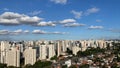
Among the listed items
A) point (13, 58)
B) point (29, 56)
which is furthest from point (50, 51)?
point (13, 58)

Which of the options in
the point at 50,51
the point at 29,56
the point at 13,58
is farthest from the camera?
the point at 50,51

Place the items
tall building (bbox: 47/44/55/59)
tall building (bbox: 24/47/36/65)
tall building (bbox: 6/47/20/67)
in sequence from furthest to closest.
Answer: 1. tall building (bbox: 47/44/55/59)
2. tall building (bbox: 24/47/36/65)
3. tall building (bbox: 6/47/20/67)

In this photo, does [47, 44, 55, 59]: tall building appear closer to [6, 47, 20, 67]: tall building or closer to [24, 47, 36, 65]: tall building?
[24, 47, 36, 65]: tall building

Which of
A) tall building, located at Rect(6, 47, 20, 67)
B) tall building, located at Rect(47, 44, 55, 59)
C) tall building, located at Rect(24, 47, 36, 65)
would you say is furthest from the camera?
tall building, located at Rect(47, 44, 55, 59)

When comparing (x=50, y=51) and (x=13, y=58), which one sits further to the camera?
(x=50, y=51)

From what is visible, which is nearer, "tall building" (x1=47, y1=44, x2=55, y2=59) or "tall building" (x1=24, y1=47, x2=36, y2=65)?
"tall building" (x1=24, y1=47, x2=36, y2=65)

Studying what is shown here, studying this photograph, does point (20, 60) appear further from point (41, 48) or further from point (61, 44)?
point (61, 44)

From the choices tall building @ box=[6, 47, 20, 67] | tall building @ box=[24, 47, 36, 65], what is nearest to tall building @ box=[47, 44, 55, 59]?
tall building @ box=[24, 47, 36, 65]

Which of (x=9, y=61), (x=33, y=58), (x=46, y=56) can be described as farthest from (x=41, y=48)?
(x=9, y=61)

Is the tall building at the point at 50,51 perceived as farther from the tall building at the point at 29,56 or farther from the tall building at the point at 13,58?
the tall building at the point at 13,58

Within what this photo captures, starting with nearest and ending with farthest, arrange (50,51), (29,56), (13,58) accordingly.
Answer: (13,58)
(29,56)
(50,51)

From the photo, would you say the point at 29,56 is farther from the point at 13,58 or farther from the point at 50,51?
the point at 50,51
